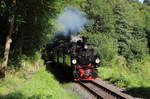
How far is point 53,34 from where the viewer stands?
23.1 metres

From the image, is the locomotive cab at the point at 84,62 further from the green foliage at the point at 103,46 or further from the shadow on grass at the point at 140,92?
the green foliage at the point at 103,46

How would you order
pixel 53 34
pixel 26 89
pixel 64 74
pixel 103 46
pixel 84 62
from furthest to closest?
pixel 103 46 < pixel 64 74 < pixel 53 34 < pixel 84 62 < pixel 26 89

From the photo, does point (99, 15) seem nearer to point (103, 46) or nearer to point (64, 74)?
point (103, 46)

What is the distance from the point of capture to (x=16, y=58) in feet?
62.2

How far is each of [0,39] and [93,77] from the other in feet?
23.1

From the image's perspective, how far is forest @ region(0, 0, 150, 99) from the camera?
16.3m

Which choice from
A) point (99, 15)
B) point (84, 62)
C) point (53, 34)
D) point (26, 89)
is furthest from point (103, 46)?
point (26, 89)

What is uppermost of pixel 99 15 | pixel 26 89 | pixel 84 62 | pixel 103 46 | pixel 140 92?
pixel 99 15

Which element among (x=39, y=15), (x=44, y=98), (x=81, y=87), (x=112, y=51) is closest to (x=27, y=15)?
(x=39, y=15)

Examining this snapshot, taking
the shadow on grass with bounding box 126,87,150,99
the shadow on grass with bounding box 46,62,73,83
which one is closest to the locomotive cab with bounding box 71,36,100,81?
the shadow on grass with bounding box 46,62,73,83

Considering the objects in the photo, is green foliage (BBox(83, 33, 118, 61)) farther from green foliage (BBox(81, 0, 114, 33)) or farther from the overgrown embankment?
the overgrown embankment

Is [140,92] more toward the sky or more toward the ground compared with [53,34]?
more toward the ground

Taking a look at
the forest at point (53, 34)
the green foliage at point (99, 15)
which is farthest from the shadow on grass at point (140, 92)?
the green foliage at point (99, 15)

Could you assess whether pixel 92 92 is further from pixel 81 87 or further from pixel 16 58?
pixel 16 58
